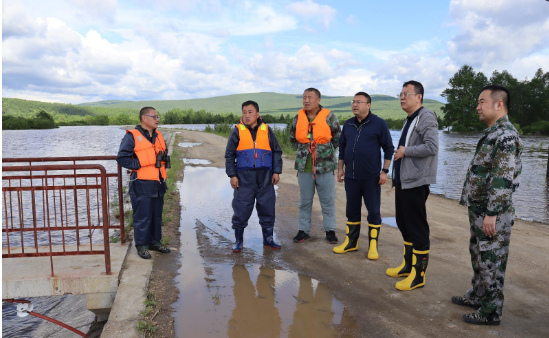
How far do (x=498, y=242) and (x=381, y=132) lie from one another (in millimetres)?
2257

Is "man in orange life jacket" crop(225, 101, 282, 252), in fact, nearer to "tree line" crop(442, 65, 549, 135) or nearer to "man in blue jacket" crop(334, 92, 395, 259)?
"man in blue jacket" crop(334, 92, 395, 259)

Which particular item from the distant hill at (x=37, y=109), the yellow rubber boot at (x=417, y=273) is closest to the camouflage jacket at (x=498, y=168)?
the yellow rubber boot at (x=417, y=273)

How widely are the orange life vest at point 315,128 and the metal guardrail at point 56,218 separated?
275 centimetres

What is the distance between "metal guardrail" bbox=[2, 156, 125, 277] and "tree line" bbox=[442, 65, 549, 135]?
177 ft

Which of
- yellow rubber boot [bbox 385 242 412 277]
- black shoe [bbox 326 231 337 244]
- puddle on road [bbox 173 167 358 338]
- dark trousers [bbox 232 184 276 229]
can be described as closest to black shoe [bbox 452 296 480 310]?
yellow rubber boot [bbox 385 242 412 277]

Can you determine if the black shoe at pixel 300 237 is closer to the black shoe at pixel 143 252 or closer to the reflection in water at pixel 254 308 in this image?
the reflection in water at pixel 254 308

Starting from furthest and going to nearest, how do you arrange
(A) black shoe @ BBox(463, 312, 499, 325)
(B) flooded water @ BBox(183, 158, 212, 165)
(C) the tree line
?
(C) the tree line < (B) flooded water @ BBox(183, 158, 212, 165) < (A) black shoe @ BBox(463, 312, 499, 325)

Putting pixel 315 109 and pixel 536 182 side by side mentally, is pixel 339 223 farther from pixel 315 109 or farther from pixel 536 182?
pixel 536 182

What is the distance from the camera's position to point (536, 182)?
15.7 metres

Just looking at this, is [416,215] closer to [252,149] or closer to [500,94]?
[500,94]

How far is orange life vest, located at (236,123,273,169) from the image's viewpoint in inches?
220

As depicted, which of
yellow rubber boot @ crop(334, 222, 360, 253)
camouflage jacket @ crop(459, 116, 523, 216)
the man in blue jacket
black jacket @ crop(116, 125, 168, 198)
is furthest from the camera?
yellow rubber boot @ crop(334, 222, 360, 253)

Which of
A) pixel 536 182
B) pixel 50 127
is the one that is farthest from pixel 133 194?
pixel 50 127

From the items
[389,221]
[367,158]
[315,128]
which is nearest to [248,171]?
[315,128]
